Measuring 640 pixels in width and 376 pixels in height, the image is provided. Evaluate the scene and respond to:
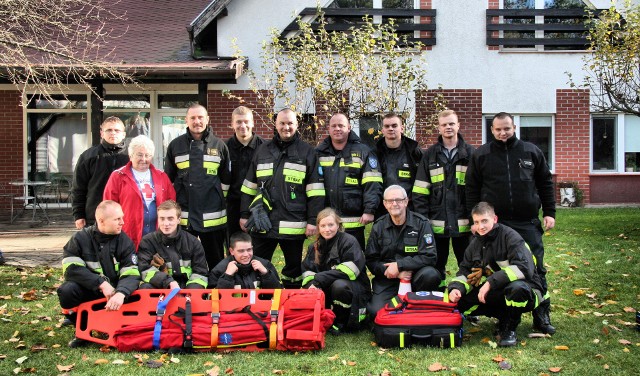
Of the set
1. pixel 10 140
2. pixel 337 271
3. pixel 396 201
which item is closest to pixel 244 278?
pixel 337 271

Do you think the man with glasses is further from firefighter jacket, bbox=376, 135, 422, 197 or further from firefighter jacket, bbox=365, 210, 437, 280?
firefighter jacket, bbox=376, 135, 422, 197

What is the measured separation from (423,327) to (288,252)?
1.77 m

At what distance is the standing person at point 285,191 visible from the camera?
6484mm

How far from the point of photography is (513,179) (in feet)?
20.1

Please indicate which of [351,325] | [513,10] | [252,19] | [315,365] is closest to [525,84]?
[513,10]

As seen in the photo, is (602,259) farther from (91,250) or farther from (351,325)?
(91,250)

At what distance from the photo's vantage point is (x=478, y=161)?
6.23 m

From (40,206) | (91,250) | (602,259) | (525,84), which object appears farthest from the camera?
(525,84)

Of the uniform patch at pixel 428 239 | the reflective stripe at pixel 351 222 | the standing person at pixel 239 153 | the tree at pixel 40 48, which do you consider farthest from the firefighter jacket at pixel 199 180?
the tree at pixel 40 48

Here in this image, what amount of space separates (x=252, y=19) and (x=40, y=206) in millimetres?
6298

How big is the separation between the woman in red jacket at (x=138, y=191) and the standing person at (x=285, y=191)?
2.88 feet

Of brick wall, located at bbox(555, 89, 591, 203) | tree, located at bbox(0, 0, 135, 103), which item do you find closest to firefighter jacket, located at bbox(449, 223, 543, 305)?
tree, located at bbox(0, 0, 135, 103)

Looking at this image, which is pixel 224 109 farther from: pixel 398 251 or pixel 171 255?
pixel 398 251

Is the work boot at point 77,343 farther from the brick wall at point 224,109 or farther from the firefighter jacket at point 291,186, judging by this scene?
the brick wall at point 224,109
